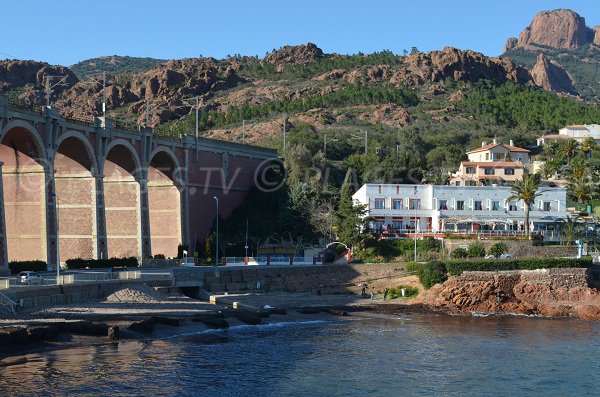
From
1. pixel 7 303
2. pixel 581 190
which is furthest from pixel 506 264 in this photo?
pixel 7 303

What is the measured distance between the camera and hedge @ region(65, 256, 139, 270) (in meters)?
64.6

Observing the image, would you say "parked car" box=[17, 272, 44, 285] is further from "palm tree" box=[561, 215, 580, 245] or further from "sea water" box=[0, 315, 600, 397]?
"palm tree" box=[561, 215, 580, 245]

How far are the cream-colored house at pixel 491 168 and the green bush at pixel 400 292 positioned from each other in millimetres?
33102

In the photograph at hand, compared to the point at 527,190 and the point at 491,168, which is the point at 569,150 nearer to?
the point at 491,168

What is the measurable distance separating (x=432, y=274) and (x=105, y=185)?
115 ft

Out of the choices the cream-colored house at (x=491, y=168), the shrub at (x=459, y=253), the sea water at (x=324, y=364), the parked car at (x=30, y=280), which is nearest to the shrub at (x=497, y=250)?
the shrub at (x=459, y=253)

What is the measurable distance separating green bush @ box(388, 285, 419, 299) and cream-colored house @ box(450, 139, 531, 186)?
33.1 metres

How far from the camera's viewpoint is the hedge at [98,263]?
6462cm

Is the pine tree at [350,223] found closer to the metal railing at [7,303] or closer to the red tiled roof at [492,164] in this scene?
the red tiled roof at [492,164]

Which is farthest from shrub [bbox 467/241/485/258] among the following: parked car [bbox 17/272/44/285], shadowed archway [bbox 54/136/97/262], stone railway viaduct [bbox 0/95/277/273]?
parked car [bbox 17/272/44/285]

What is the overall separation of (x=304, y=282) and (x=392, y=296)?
25.2ft

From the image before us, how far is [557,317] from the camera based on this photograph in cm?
5959

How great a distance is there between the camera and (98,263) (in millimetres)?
66375

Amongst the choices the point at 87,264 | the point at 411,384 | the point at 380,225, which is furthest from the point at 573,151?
the point at 411,384
